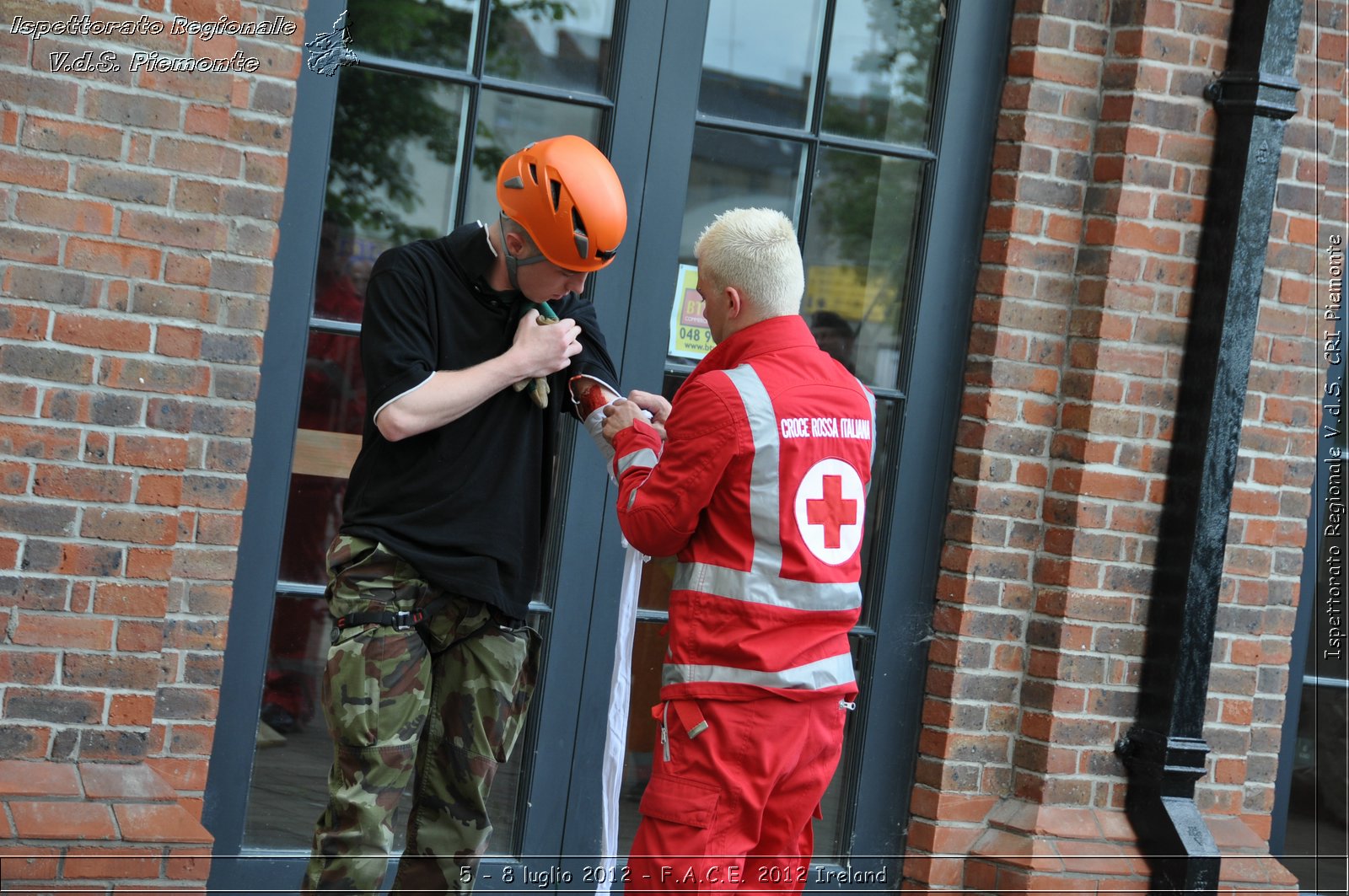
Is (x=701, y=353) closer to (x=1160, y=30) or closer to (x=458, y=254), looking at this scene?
(x=458, y=254)

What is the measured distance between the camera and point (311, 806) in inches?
161

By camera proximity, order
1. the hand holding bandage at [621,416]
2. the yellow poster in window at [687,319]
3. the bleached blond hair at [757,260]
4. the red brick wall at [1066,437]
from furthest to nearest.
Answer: the red brick wall at [1066,437] → the yellow poster in window at [687,319] → the hand holding bandage at [621,416] → the bleached blond hair at [757,260]

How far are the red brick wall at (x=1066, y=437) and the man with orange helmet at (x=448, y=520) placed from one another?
180 centimetres

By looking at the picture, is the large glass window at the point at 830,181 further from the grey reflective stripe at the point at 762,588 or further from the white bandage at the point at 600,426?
the grey reflective stripe at the point at 762,588

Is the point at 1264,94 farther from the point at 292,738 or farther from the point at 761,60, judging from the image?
the point at 292,738

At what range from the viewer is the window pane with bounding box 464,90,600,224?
13.5 feet

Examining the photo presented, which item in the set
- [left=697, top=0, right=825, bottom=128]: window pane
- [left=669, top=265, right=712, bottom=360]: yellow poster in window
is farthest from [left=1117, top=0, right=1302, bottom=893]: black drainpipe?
[left=669, top=265, right=712, bottom=360]: yellow poster in window

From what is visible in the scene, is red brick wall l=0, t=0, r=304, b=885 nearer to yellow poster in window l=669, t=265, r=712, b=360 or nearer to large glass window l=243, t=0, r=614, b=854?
large glass window l=243, t=0, r=614, b=854

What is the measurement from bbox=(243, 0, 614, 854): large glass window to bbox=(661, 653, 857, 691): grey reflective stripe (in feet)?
4.54

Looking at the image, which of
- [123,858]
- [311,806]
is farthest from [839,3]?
[123,858]

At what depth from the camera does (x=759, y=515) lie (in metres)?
3.05

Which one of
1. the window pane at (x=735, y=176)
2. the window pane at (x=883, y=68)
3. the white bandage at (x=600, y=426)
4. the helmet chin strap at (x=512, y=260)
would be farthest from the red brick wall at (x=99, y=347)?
the window pane at (x=883, y=68)

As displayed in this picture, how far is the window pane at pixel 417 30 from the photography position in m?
3.98

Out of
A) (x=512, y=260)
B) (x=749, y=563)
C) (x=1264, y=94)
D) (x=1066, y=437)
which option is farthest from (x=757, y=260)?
(x=1264, y=94)
